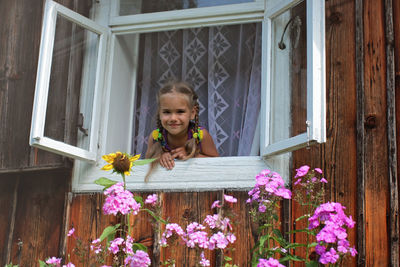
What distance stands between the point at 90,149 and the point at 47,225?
Result: 0.52 m

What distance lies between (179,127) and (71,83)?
2.37ft

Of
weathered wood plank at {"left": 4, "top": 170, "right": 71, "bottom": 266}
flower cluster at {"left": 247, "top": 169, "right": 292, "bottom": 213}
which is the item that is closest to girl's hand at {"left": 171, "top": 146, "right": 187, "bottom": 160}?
weathered wood plank at {"left": 4, "top": 170, "right": 71, "bottom": 266}

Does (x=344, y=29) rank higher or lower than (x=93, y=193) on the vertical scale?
higher

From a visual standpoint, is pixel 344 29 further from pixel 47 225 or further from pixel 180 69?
pixel 47 225

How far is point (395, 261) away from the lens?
8.96 ft

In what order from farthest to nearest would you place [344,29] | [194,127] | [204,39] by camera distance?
[204,39], [194,127], [344,29]

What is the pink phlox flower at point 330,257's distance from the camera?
6.45ft

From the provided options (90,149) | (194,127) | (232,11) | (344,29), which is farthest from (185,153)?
(344,29)

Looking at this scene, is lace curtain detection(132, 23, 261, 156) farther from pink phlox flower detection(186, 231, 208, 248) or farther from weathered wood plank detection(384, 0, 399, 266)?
pink phlox flower detection(186, 231, 208, 248)

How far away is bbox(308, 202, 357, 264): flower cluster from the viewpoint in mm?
1970

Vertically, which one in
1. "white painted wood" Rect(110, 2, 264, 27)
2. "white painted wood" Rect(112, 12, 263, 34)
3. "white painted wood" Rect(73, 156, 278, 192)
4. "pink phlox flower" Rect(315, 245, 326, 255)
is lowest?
"pink phlox flower" Rect(315, 245, 326, 255)

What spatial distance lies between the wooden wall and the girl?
514mm

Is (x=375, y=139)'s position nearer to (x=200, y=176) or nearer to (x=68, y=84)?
(x=200, y=176)

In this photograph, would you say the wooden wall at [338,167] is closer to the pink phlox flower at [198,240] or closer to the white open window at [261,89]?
the white open window at [261,89]
